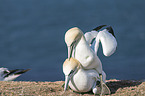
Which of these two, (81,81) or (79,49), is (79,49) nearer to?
(79,49)

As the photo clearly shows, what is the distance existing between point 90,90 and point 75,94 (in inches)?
17.1

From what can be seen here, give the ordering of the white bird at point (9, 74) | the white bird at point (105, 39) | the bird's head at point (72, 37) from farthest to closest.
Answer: the white bird at point (9, 74) → the white bird at point (105, 39) → the bird's head at point (72, 37)

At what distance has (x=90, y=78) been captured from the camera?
17.2 feet

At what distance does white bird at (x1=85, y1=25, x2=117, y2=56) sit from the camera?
5.57 metres

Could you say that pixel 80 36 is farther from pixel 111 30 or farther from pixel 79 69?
pixel 111 30

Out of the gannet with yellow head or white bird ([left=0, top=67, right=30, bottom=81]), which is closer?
the gannet with yellow head

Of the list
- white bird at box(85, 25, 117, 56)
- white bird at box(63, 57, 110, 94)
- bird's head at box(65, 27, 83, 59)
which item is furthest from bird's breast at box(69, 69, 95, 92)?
white bird at box(85, 25, 117, 56)

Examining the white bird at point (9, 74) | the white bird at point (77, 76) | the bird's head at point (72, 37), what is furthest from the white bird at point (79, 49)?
the white bird at point (9, 74)

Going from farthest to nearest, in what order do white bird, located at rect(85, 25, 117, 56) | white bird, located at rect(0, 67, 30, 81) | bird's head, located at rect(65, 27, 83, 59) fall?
1. white bird, located at rect(0, 67, 30, 81)
2. white bird, located at rect(85, 25, 117, 56)
3. bird's head, located at rect(65, 27, 83, 59)

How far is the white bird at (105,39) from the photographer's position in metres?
5.57

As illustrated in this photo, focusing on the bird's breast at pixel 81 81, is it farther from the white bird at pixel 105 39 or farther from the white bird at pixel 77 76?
the white bird at pixel 105 39

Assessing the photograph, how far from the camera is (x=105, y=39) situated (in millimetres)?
5699

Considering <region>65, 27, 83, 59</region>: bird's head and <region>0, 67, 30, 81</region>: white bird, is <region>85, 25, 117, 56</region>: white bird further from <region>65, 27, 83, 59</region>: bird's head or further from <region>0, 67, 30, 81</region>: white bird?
<region>0, 67, 30, 81</region>: white bird

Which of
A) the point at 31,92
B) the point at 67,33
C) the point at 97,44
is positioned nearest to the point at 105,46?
the point at 97,44
